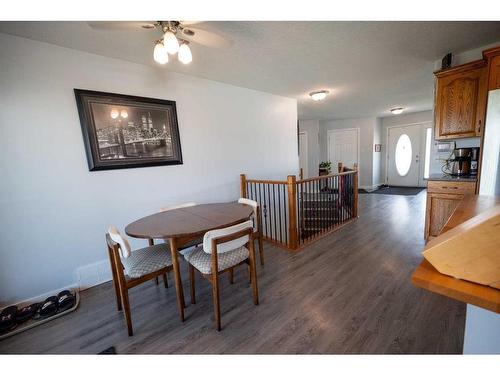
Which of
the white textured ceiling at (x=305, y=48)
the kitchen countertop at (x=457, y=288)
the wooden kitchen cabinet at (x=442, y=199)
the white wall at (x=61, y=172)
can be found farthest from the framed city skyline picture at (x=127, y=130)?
the wooden kitchen cabinet at (x=442, y=199)

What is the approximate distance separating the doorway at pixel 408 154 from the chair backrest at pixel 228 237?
7148 mm

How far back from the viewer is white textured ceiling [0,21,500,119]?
6.15 ft

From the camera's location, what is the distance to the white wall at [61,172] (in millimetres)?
1848

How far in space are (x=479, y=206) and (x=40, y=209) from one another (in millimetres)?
3442

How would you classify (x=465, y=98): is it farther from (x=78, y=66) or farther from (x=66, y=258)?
(x=66, y=258)

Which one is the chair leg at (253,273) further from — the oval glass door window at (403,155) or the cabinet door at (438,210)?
the oval glass door window at (403,155)

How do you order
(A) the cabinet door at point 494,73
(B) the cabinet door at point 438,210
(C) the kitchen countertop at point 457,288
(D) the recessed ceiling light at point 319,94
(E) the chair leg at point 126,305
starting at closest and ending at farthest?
(C) the kitchen countertop at point 457,288 → (E) the chair leg at point 126,305 → (A) the cabinet door at point 494,73 → (B) the cabinet door at point 438,210 → (D) the recessed ceiling light at point 319,94

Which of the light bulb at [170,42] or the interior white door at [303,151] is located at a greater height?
the light bulb at [170,42]

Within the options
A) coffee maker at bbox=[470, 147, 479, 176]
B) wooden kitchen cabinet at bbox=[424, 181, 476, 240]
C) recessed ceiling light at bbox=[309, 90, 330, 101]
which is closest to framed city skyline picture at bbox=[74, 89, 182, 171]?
recessed ceiling light at bbox=[309, 90, 330, 101]

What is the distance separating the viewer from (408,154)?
684 centimetres

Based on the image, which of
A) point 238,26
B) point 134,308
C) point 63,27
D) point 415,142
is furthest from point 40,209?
point 415,142

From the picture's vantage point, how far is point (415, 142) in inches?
263

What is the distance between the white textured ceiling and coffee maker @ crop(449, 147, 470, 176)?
1230 mm

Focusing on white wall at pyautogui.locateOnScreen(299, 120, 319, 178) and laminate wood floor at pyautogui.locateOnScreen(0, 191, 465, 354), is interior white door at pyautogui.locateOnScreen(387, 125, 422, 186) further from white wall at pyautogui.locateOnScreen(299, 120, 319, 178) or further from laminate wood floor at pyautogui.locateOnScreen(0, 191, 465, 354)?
laminate wood floor at pyautogui.locateOnScreen(0, 191, 465, 354)
